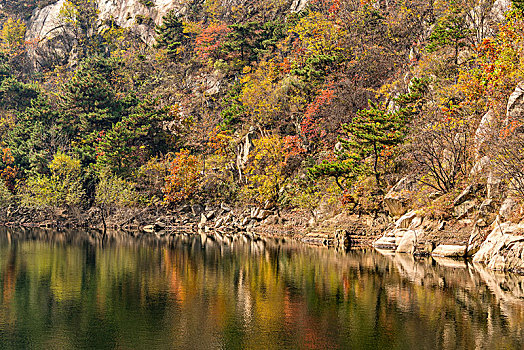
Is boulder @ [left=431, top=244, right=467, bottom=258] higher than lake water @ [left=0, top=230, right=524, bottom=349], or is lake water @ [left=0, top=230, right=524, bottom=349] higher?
boulder @ [left=431, top=244, right=467, bottom=258]

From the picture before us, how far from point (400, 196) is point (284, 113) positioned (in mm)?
28951

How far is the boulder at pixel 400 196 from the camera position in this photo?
43562 mm

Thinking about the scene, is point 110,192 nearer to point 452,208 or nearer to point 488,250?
point 452,208

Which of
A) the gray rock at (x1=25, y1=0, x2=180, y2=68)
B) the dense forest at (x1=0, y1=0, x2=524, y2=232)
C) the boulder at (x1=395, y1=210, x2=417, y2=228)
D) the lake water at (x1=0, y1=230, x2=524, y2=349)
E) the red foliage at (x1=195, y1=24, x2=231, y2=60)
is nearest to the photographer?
the lake water at (x1=0, y1=230, x2=524, y2=349)

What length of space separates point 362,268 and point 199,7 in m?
87.6

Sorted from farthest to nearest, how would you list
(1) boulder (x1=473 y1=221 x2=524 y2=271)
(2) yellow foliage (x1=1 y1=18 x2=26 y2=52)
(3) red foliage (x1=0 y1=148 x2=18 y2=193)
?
1. (2) yellow foliage (x1=1 y1=18 x2=26 y2=52)
2. (3) red foliage (x1=0 y1=148 x2=18 y2=193)
3. (1) boulder (x1=473 y1=221 x2=524 y2=271)

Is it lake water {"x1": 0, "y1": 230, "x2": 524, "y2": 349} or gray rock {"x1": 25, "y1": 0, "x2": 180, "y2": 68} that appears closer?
lake water {"x1": 0, "y1": 230, "x2": 524, "y2": 349}

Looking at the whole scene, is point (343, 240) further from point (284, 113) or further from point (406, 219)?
point (284, 113)

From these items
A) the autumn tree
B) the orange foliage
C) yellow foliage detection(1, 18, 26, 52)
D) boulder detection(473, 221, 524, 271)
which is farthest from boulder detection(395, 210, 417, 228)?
yellow foliage detection(1, 18, 26, 52)

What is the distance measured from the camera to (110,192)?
7088 centimetres

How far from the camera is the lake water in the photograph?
16828 mm

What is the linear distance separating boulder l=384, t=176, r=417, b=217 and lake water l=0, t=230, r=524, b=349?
6.64 m

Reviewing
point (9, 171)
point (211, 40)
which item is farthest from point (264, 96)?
point (9, 171)

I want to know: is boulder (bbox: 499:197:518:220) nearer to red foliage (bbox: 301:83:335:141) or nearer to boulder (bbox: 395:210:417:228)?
boulder (bbox: 395:210:417:228)
